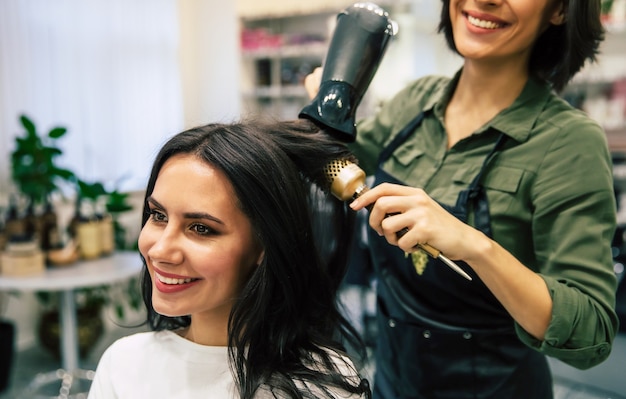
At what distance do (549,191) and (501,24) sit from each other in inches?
11.9

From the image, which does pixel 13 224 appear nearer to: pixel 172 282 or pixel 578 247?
A: pixel 172 282

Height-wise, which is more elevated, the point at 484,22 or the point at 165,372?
the point at 484,22

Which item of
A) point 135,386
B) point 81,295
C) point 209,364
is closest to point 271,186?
point 209,364

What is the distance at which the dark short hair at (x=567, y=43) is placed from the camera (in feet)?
3.12

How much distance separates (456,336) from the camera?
42.0 inches

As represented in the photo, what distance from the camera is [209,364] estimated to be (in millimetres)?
1098

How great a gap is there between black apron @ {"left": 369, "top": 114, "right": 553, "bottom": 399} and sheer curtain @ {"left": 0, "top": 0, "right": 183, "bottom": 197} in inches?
116

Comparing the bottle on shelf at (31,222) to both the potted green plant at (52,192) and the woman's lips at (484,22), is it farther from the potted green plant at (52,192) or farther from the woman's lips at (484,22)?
the woman's lips at (484,22)

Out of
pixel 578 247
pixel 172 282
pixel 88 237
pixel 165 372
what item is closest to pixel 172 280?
pixel 172 282

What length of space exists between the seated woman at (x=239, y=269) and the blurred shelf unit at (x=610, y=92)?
327 cm

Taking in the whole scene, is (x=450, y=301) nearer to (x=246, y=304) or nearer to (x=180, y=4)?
(x=246, y=304)

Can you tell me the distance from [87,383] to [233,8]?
332 centimetres

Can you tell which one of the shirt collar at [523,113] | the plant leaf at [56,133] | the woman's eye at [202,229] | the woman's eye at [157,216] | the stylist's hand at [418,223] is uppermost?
the shirt collar at [523,113]

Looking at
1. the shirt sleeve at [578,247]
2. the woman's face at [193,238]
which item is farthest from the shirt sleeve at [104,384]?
the shirt sleeve at [578,247]
